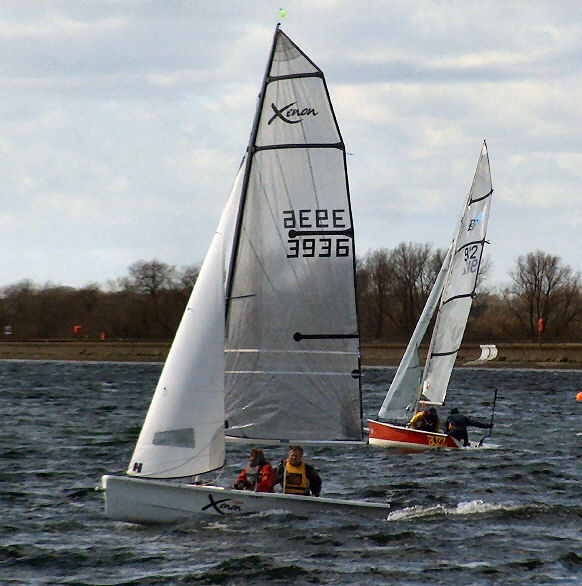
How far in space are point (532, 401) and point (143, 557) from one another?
40765mm

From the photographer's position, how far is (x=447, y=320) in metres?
36.1

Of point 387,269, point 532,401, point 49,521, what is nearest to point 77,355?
point 387,269

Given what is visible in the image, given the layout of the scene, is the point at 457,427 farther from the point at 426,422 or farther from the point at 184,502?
the point at 184,502

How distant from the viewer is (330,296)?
784 inches

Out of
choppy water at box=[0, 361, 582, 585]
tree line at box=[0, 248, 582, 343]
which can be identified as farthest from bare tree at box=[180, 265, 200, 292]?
choppy water at box=[0, 361, 582, 585]

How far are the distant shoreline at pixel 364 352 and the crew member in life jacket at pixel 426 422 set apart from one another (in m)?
A: 58.6

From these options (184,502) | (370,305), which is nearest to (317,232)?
(184,502)

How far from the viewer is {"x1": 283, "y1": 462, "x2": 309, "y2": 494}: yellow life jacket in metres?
19.8

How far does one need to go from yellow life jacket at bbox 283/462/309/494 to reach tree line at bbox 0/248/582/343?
8842 cm

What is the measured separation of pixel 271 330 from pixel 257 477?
2500mm

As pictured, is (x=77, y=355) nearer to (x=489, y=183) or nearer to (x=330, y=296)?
(x=489, y=183)

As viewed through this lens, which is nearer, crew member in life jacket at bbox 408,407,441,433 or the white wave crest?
the white wave crest

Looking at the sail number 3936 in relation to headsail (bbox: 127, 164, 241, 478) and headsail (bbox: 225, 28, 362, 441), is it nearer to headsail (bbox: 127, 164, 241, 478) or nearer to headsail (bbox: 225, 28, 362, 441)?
headsail (bbox: 225, 28, 362, 441)

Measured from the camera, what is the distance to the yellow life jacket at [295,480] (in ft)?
65.0
